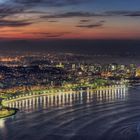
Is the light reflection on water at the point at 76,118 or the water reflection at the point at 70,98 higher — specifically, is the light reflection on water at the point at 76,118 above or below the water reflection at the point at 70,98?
below

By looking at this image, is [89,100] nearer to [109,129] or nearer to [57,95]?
[57,95]

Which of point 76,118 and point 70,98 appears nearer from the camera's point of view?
point 76,118

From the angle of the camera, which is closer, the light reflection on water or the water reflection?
the light reflection on water

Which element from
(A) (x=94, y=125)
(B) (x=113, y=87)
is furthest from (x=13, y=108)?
(B) (x=113, y=87)

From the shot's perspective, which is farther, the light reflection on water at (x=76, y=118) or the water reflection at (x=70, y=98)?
the water reflection at (x=70, y=98)

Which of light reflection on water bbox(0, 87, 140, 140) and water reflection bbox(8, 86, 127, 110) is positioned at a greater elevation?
water reflection bbox(8, 86, 127, 110)

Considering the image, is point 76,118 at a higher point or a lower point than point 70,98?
lower
